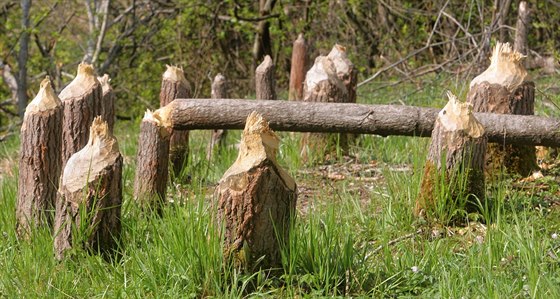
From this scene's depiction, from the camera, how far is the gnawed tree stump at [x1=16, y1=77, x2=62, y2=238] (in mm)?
4762

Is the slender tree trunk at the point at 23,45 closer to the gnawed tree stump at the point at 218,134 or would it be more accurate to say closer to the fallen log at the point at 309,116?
the gnawed tree stump at the point at 218,134

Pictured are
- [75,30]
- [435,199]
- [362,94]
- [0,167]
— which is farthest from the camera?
[75,30]

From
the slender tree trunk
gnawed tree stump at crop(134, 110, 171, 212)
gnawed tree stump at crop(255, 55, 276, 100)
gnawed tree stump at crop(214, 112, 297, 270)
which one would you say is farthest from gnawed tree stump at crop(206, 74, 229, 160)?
the slender tree trunk

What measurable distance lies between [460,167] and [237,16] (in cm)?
952

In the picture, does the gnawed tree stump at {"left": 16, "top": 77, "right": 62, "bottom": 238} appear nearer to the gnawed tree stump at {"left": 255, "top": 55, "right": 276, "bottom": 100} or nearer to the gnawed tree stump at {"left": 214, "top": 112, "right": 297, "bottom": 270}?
the gnawed tree stump at {"left": 214, "top": 112, "right": 297, "bottom": 270}

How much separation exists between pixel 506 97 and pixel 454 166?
104 cm

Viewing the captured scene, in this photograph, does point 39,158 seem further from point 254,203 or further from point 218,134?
point 218,134

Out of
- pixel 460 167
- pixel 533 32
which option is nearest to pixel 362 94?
pixel 533 32

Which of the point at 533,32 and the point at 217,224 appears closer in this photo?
the point at 217,224

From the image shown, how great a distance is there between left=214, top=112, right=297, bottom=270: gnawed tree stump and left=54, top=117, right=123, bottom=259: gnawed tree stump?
0.70m

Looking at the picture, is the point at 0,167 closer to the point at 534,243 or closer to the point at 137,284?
the point at 137,284

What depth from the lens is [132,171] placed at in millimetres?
6402

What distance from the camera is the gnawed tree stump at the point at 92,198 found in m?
4.19

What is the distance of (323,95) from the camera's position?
661 centimetres
